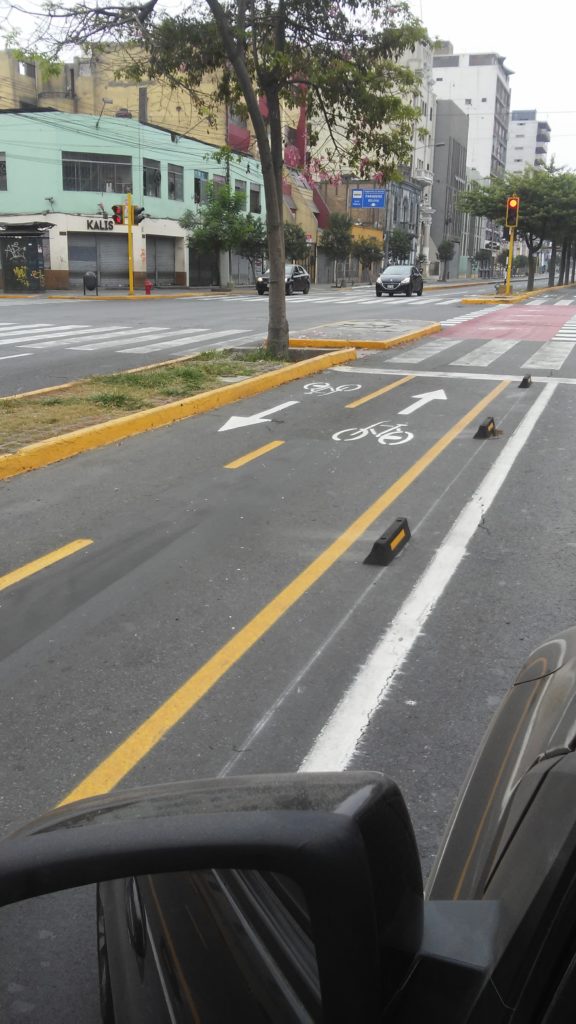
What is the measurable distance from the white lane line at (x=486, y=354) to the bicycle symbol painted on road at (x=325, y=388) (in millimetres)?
3315

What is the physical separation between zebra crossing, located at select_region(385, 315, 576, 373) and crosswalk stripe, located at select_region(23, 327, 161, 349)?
262 inches

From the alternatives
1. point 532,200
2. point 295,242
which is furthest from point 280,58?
point 532,200

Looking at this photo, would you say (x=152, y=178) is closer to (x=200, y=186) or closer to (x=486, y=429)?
(x=200, y=186)

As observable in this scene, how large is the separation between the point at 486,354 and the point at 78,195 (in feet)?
118

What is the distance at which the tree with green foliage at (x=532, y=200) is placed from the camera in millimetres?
56406

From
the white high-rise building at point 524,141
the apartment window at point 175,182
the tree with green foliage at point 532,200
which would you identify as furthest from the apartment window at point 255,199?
the white high-rise building at point 524,141

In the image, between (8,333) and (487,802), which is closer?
(487,802)

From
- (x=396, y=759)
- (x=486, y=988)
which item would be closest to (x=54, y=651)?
(x=396, y=759)

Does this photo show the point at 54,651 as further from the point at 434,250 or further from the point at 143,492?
the point at 434,250

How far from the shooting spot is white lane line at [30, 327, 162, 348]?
18109 mm

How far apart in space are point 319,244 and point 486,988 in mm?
69898

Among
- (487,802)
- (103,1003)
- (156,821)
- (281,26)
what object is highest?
(281,26)

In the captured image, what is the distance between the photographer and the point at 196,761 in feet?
11.1

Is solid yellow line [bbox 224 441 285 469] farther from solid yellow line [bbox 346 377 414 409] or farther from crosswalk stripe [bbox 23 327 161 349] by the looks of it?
crosswalk stripe [bbox 23 327 161 349]
